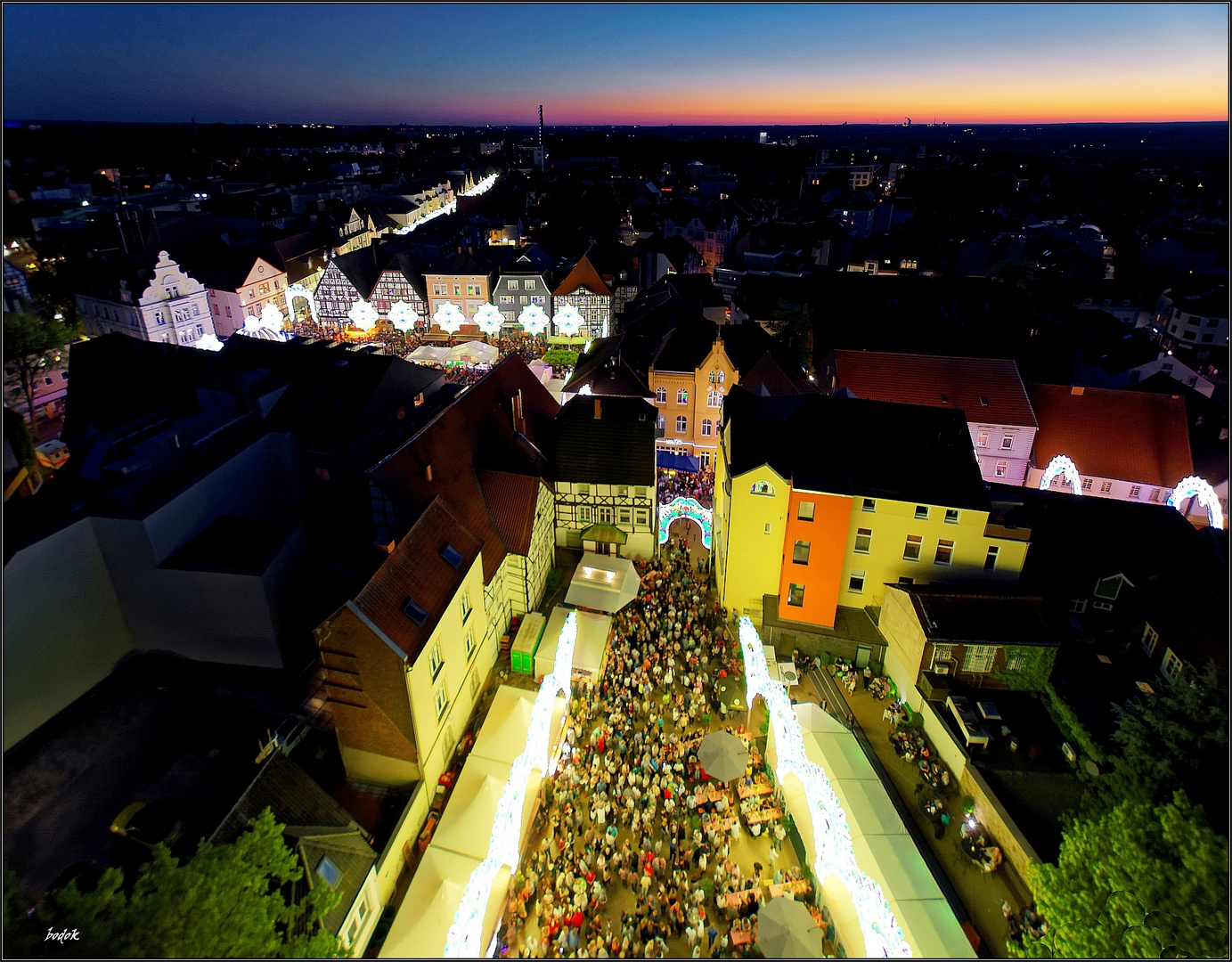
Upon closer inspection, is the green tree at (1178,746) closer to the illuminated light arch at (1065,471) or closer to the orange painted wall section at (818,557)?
the orange painted wall section at (818,557)

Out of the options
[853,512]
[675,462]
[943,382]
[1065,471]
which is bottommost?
[675,462]

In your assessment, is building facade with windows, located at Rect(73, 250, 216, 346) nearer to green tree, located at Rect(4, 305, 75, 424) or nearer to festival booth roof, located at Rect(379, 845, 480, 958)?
green tree, located at Rect(4, 305, 75, 424)

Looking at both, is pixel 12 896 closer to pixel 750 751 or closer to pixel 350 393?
pixel 750 751

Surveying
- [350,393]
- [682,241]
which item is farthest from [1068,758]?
[682,241]

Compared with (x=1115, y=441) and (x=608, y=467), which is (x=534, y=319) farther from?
(x=1115, y=441)

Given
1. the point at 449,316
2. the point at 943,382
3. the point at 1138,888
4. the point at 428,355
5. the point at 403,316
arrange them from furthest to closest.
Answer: the point at 449,316 < the point at 403,316 < the point at 428,355 < the point at 943,382 < the point at 1138,888

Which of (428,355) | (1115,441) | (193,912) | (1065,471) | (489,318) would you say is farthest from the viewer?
(489,318)

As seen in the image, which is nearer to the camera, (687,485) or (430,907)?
(430,907)

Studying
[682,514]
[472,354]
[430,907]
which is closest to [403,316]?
[472,354]
